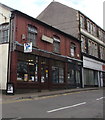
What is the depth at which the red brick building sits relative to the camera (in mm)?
14188

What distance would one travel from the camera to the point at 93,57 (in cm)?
2775

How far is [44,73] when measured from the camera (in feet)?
55.1

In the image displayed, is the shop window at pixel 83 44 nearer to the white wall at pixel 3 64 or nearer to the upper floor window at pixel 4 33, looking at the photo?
the upper floor window at pixel 4 33

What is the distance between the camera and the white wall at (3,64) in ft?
45.7

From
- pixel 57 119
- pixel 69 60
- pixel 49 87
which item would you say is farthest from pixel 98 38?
pixel 57 119

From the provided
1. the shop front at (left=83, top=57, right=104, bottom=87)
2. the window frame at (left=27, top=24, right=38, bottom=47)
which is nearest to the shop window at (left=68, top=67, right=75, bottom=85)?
the shop front at (left=83, top=57, right=104, bottom=87)

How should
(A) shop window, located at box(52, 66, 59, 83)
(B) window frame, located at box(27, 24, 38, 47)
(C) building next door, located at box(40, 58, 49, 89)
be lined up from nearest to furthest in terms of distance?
(B) window frame, located at box(27, 24, 38, 47) < (C) building next door, located at box(40, 58, 49, 89) < (A) shop window, located at box(52, 66, 59, 83)

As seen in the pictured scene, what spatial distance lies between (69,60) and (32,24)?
760 cm

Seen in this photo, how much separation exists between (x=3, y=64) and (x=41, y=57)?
4.15 m

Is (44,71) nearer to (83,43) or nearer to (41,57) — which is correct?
(41,57)

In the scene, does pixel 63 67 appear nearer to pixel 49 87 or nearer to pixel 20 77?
pixel 49 87

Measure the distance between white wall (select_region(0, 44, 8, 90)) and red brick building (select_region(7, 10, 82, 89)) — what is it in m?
0.78

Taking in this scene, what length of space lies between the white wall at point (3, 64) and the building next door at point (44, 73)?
3.94 metres

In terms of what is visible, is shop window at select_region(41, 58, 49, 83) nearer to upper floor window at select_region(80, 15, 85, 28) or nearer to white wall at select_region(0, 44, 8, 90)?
white wall at select_region(0, 44, 8, 90)
